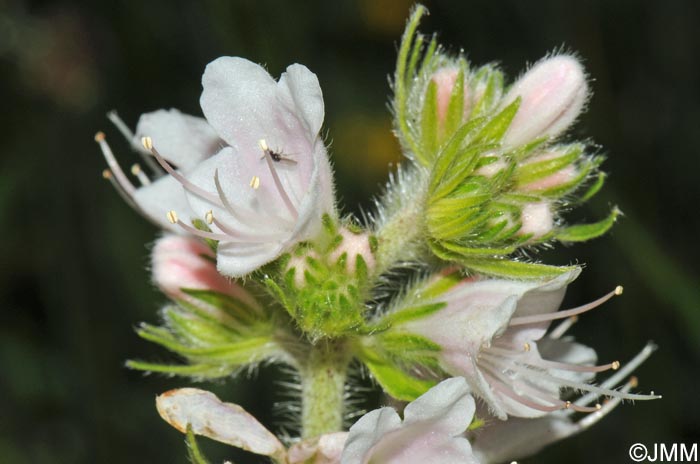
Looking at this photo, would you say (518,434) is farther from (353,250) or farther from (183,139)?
(183,139)

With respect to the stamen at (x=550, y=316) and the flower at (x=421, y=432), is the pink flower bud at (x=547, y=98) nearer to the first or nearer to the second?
the stamen at (x=550, y=316)

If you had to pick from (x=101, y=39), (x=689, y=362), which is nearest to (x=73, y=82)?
(x=101, y=39)

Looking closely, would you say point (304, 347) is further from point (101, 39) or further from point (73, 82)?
point (101, 39)

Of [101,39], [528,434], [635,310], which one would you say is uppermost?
[101,39]

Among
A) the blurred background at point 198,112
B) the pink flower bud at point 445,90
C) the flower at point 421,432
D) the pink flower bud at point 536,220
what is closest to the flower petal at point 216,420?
the flower at point 421,432

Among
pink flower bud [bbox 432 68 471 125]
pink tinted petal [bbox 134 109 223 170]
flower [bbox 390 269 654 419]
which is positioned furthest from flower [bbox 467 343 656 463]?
pink tinted petal [bbox 134 109 223 170]

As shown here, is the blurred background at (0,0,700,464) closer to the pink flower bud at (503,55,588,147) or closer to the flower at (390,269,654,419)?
the flower at (390,269,654,419)
